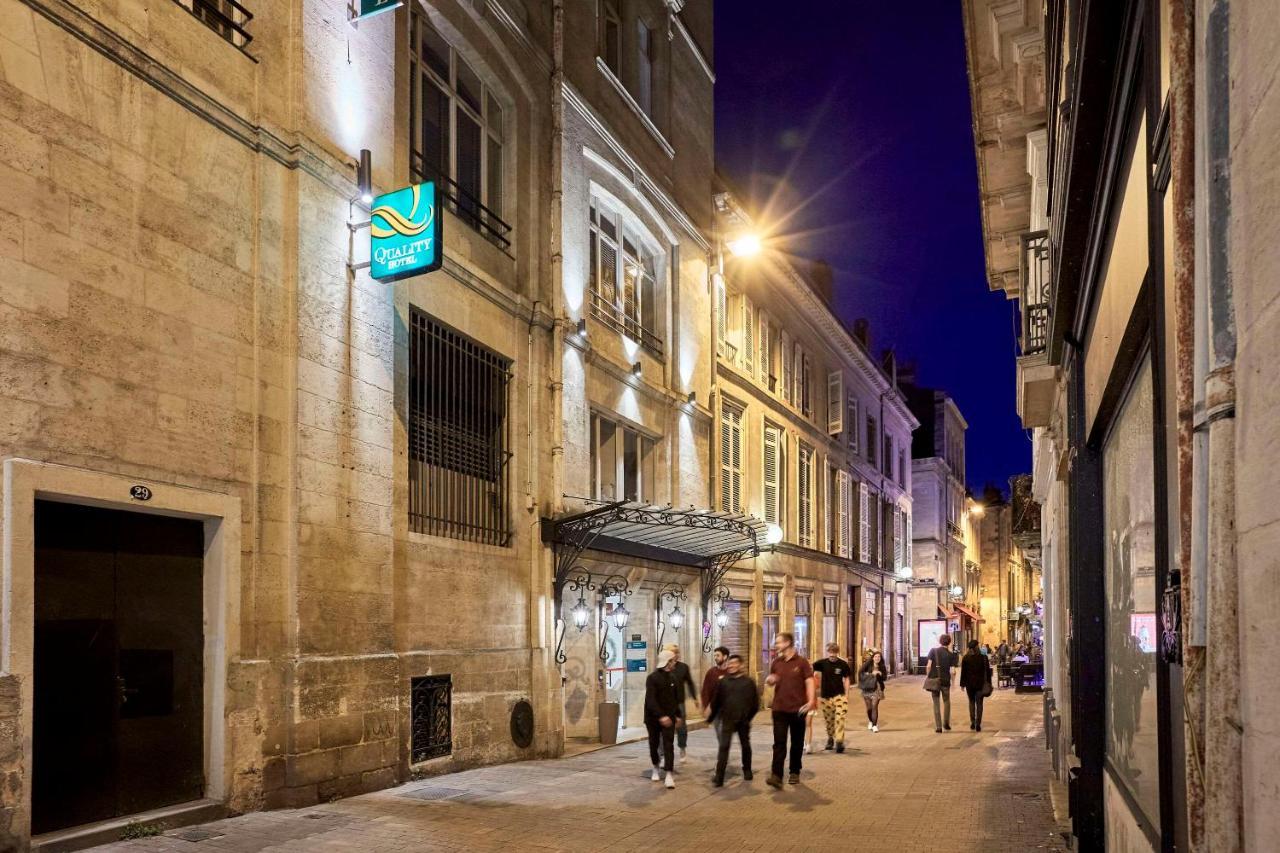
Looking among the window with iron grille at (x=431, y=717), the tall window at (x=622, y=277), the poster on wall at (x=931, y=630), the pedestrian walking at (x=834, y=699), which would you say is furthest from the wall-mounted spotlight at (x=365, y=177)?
the poster on wall at (x=931, y=630)

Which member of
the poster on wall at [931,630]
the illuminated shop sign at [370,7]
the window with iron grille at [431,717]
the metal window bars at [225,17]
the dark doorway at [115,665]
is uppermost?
the illuminated shop sign at [370,7]

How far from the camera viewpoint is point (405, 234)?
12.0m

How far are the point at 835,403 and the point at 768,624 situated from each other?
954 cm

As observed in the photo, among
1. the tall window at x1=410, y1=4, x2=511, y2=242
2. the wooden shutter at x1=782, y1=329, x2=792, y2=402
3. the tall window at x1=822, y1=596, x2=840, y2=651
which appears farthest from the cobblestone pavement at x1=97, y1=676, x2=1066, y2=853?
the tall window at x1=822, y1=596, x2=840, y2=651

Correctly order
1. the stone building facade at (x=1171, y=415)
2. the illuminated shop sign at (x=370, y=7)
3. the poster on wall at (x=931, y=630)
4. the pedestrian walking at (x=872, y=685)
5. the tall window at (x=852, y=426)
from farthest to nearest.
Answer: the tall window at (x=852, y=426), the poster on wall at (x=931, y=630), the pedestrian walking at (x=872, y=685), the illuminated shop sign at (x=370, y=7), the stone building facade at (x=1171, y=415)

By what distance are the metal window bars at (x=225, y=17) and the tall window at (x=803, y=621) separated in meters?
22.9

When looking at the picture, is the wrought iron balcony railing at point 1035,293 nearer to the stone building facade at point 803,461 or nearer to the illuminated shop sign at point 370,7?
the illuminated shop sign at point 370,7

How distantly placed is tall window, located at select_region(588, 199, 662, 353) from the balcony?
25.3 ft

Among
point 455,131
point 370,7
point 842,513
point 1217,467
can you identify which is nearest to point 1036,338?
point 455,131

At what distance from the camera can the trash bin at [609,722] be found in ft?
57.9

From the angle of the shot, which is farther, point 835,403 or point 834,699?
point 835,403

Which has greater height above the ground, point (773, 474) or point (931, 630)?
point (773, 474)

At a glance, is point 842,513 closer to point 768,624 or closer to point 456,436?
point 768,624

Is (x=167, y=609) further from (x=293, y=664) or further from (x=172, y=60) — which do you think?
(x=172, y=60)
